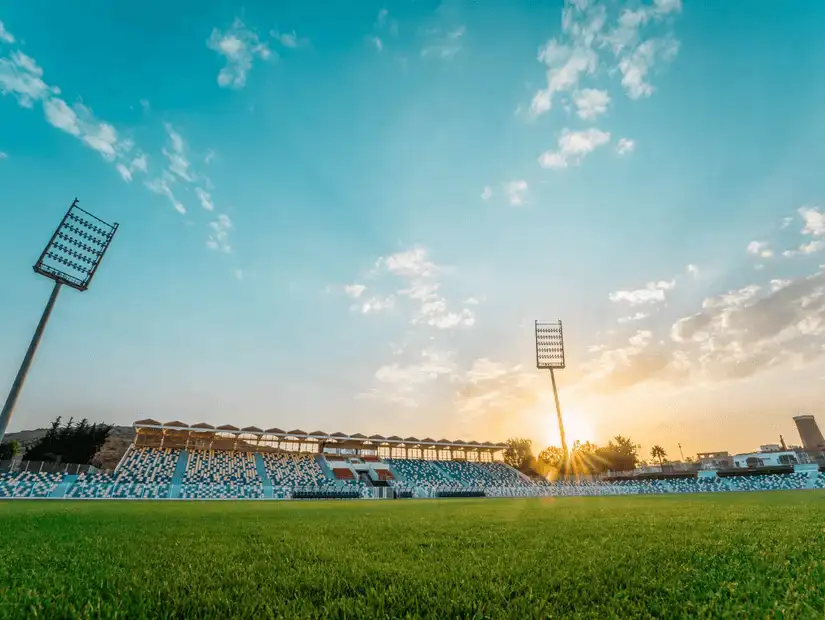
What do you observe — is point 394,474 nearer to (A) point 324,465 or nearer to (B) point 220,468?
(A) point 324,465

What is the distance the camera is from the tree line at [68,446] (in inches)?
1938

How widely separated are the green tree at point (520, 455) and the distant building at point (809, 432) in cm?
4626

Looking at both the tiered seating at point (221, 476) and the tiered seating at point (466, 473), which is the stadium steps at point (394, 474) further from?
the tiered seating at point (221, 476)

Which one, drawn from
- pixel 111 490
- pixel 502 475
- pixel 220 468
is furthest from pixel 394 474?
pixel 111 490

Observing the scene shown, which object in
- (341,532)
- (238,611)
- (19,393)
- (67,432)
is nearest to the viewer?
(238,611)

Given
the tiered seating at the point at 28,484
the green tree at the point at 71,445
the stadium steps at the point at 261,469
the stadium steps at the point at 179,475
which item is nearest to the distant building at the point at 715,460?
the stadium steps at the point at 261,469

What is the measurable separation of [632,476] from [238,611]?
216 ft

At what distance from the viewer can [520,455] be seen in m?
90.2

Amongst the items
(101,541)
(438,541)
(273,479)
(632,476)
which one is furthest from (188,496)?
(632,476)

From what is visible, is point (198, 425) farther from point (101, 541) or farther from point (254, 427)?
point (101, 541)

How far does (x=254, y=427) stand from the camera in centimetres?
4259

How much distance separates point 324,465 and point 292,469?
13.1 ft

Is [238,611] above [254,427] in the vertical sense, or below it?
below

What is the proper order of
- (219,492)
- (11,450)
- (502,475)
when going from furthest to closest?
(502,475)
(11,450)
(219,492)
